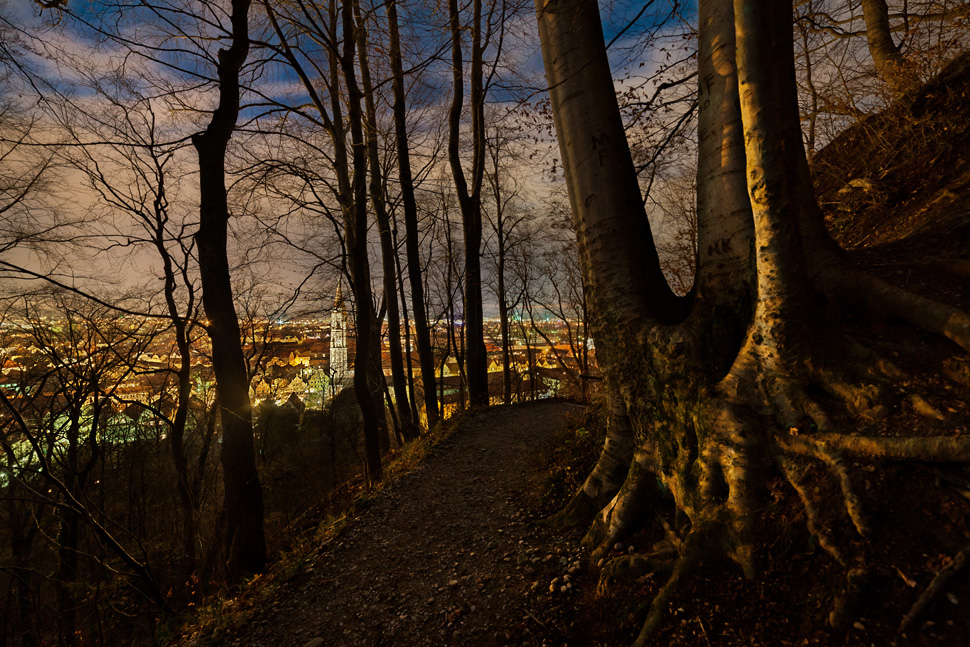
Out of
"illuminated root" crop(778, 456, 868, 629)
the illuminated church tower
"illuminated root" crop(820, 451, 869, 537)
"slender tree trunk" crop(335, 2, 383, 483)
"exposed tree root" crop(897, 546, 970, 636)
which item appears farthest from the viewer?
the illuminated church tower

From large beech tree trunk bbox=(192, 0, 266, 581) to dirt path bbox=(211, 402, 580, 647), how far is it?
1326 millimetres

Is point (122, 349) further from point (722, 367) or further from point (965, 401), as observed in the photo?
point (965, 401)

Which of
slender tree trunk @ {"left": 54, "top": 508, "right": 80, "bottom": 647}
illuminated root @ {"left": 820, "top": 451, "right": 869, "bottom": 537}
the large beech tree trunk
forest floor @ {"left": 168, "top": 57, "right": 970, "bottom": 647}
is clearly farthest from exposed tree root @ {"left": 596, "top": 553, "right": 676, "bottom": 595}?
slender tree trunk @ {"left": 54, "top": 508, "right": 80, "bottom": 647}

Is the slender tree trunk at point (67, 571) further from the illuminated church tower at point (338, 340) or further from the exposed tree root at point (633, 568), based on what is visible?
the exposed tree root at point (633, 568)

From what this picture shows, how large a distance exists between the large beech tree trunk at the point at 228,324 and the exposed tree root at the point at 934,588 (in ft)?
17.4

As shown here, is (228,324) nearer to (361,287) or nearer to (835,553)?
(361,287)

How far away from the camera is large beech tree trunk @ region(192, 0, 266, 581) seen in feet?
14.4

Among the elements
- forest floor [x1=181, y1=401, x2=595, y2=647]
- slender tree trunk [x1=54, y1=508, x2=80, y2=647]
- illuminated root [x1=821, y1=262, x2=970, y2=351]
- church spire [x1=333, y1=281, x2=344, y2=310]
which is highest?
church spire [x1=333, y1=281, x2=344, y2=310]

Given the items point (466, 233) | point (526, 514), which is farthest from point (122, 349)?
point (526, 514)

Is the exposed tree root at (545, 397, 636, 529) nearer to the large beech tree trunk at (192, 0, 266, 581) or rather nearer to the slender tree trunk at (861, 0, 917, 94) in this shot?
the large beech tree trunk at (192, 0, 266, 581)

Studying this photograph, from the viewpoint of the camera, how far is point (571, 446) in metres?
4.70

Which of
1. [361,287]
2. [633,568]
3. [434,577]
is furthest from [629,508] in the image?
[361,287]

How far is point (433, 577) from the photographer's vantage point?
3.12 metres

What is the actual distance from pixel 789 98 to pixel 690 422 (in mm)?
2023
